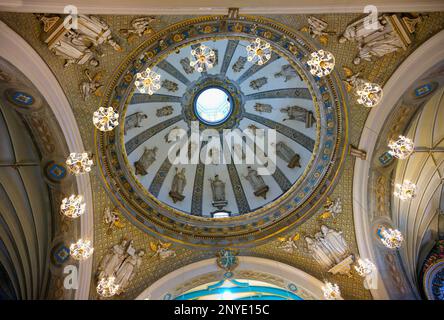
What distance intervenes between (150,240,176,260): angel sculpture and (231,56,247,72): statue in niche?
735 centimetres

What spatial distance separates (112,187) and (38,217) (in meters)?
2.22

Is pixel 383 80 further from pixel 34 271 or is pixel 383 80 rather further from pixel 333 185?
pixel 34 271

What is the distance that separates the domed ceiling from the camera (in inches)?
396

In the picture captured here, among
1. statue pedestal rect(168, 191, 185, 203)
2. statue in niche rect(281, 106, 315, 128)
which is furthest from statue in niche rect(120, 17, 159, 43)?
statue in niche rect(281, 106, 315, 128)

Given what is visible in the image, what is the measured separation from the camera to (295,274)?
11422 millimetres

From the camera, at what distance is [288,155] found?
Answer: 13625mm

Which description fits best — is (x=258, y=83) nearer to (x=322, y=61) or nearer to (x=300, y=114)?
(x=300, y=114)

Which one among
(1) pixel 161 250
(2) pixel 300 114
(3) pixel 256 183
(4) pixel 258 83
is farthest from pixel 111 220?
(4) pixel 258 83

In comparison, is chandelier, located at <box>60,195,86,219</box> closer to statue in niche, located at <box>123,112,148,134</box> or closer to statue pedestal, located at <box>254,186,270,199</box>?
statue in niche, located at <box>123,112,148,134</box>

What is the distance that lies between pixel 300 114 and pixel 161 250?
6.97 meters

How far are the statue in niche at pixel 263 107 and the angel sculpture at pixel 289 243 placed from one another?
5398 mm
